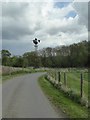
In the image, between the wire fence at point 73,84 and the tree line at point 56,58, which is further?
the tree line at point 56,58

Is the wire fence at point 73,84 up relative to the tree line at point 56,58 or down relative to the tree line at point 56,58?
down

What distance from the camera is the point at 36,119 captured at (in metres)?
11.2

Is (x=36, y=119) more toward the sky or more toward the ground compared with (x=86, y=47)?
more toward the ground

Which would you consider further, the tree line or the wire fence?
the tree line

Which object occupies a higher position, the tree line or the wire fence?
the tree line

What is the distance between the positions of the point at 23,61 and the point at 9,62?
6692 mm

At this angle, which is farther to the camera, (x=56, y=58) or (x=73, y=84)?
(x=56, y=58)

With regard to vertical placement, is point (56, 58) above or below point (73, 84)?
above

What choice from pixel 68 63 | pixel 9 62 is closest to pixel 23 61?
pixel 9 62

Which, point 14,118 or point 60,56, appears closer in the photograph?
point 14,118

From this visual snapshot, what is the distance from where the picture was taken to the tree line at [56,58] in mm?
126312

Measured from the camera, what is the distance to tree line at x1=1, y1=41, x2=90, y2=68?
414 feet

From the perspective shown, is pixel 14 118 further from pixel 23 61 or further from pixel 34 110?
pixel 23 61

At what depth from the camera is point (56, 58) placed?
15125cm
